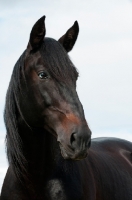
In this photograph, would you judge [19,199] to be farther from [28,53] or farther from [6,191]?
[28,53]

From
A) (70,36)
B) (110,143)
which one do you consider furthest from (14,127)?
(110,143)

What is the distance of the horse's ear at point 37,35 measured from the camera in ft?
20.6

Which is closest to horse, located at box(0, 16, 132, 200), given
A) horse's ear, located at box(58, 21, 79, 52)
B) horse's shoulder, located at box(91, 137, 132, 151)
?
horse's ear, located at box(58, 21, 79, 52)

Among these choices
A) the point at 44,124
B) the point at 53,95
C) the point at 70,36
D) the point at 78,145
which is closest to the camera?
the point at 78,145

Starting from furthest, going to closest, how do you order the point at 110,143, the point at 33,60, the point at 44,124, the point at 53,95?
the point at 110,143 → the point at 33,60 → the point at 44,124 → the point at 53,95

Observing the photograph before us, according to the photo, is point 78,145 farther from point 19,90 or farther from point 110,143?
point 110,143

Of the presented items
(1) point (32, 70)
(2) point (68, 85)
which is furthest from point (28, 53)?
(2) point (68, 85)

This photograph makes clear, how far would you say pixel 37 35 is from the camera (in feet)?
20.8

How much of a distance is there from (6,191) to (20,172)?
11.1 inches

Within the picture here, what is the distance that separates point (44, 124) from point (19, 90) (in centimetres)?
45

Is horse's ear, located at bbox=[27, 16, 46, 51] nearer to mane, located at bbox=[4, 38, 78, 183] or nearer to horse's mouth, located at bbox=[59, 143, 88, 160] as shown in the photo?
mane, located at bbox=[4, 38, 78, 183]

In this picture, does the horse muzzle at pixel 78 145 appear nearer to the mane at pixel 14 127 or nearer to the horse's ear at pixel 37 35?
the mane at pixel 14 127

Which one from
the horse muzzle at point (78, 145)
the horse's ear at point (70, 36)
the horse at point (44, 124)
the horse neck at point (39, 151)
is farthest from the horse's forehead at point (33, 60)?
the horse muzzle at point (78, 145)

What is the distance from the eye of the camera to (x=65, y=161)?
650cm
